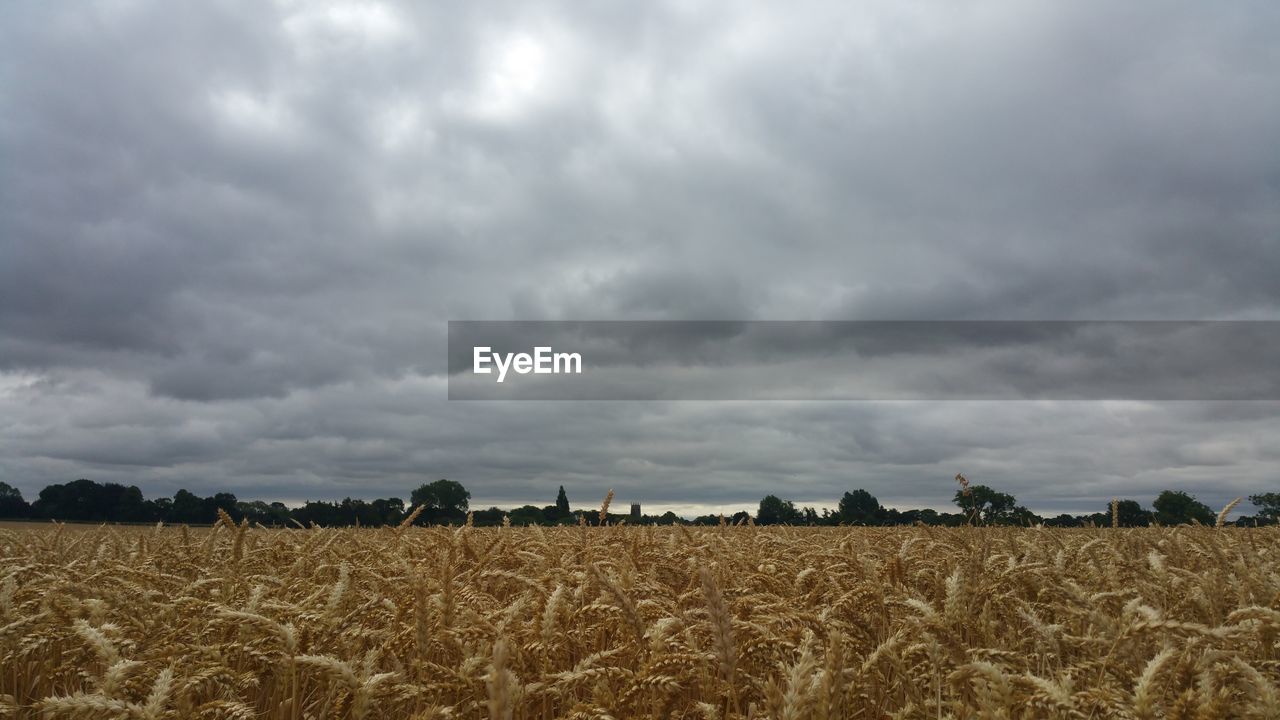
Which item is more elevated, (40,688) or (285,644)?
(285,644)

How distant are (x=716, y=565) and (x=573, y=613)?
6.27ft

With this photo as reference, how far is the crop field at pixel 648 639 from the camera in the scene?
276cm

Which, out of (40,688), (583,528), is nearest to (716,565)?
(583,528)

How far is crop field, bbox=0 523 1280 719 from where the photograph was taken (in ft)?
9.04

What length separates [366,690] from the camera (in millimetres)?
2742

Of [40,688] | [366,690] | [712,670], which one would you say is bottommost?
[40,688]

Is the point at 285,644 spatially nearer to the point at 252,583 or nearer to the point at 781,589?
the point at 252,583

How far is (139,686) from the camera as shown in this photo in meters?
3.41

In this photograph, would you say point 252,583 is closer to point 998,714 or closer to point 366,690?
point 366,690

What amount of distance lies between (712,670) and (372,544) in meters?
5.98

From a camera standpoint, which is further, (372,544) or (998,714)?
(372,544)

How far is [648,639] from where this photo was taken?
3.86 metres

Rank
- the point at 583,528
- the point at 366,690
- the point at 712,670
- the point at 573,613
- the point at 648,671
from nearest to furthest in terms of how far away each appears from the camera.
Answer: the point at 366,690 < the point at 648,671 < the point at 712,670 < the point at 573,613 < the point at 583,528

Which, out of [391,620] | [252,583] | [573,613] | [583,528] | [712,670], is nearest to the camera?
[712,670]
